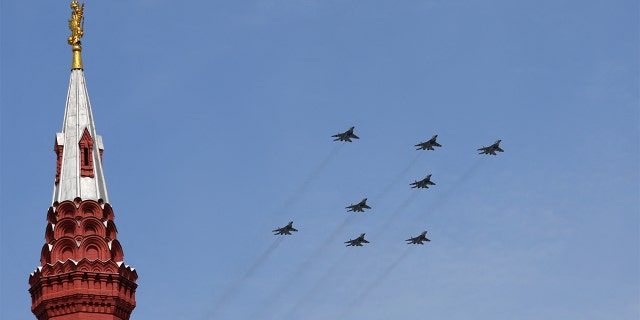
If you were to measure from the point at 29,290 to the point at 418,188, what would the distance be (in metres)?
49.8

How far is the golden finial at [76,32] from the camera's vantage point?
141m

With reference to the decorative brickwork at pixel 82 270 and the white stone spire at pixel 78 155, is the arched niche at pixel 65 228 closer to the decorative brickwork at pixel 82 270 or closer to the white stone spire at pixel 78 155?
the decorative brickwork at pixel 82 270

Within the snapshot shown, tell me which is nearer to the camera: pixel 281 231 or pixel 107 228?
pixel 107 228

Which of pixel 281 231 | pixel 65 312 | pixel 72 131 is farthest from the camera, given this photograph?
pixel 281 231

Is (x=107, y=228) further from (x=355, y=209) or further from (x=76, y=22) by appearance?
(x=355, y=209)

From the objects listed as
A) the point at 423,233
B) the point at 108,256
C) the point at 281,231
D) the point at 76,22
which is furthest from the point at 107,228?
the point at 423,233

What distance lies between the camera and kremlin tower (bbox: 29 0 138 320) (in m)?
128

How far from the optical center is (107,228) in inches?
5177

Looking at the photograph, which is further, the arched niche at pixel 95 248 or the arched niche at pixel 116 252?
the arched niche at pixel 116 252

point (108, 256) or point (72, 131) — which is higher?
point (72, 131)

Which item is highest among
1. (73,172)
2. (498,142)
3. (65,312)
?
(498,142)

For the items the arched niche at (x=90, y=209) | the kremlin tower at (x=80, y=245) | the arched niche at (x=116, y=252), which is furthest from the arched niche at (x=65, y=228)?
the arched niche at (x=116, y=252)

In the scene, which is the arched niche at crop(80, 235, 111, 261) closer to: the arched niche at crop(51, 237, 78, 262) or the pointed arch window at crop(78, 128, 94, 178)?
the arched niche at crop(51, 237, 78, 262)

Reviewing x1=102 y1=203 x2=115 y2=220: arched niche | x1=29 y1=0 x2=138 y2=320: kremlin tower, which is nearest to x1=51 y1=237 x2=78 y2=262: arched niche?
x1=29 y1=0 x2=138 y2=320: kremlin tower
